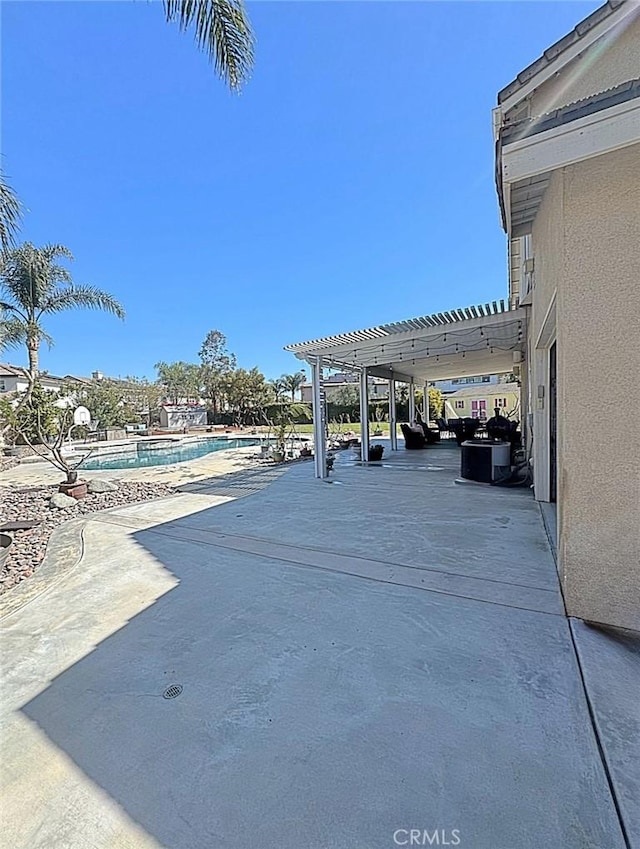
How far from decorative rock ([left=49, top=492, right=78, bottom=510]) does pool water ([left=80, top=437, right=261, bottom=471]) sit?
20.3 feet

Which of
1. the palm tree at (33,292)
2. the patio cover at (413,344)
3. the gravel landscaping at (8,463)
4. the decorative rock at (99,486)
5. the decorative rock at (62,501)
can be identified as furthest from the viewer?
the palm tree at (33,292)

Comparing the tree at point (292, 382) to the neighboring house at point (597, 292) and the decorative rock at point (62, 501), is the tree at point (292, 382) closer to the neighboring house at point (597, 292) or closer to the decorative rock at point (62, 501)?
the decorative rock at point (62, 501)

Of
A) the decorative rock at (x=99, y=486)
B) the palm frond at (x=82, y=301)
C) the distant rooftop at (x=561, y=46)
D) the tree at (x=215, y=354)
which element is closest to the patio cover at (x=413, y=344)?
the distant rooftop at (x=561, y=46)

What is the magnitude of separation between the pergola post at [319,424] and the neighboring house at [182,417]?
2836 cm

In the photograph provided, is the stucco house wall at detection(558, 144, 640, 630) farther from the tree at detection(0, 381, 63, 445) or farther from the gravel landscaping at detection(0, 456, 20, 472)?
the gravel landscaping at detection(0, 456, 20, 472)

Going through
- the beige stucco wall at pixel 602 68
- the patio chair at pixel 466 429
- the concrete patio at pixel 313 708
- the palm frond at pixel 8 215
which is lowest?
the concrete patio at pixel 313 708

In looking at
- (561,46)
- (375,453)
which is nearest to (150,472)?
(375,453)

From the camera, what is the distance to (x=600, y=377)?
10.4 ft

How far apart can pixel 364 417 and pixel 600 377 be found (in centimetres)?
1062

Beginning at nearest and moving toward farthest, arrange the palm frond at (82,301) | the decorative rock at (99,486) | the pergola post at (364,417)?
the decorative rock at (99,486)
the pergola post at (364,417)
the palm frond at (82,301)

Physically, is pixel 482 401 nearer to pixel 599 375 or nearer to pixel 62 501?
pixel 62 501

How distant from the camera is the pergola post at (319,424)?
11023 millimetres

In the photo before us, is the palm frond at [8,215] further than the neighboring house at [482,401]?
No

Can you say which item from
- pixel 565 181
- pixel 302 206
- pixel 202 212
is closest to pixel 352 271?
pixel 302 206
